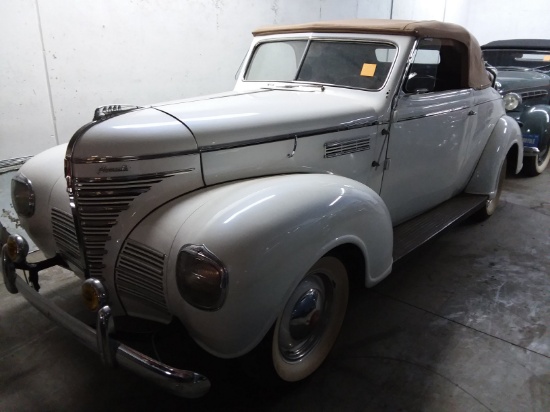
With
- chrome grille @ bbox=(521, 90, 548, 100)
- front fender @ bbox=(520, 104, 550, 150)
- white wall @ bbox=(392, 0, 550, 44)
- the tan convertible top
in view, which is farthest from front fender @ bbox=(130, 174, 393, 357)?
white wall @ bbox=(392, 0, 550, 44)

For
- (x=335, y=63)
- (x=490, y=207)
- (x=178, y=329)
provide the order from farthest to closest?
1. (x=490, y=207)
2. (x=335, y=63)
3. (x=178, y=329)

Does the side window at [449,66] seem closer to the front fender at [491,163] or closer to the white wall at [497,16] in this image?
the front fender at [491,163]

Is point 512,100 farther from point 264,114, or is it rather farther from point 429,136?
point 264,114

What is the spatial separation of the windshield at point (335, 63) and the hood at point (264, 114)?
0.43 ft

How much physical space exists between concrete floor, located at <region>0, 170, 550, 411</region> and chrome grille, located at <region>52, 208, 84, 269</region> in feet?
1.86

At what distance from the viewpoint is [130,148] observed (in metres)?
1.76

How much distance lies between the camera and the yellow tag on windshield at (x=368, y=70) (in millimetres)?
2680

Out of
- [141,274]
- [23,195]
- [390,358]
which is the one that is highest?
[23,195]

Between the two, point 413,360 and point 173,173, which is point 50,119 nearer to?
point 173,173

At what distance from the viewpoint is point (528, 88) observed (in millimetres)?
5547

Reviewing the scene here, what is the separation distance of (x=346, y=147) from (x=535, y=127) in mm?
3843

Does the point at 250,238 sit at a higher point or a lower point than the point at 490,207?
higher

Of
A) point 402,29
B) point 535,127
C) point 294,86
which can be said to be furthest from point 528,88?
point 294,86

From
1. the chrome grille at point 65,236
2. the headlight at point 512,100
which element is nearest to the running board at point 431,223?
the chrome grille at point 65,236
